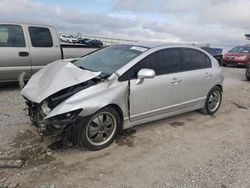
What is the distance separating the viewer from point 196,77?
523 centimetres

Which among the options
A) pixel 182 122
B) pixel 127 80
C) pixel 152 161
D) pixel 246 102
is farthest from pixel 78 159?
pixel 246 102

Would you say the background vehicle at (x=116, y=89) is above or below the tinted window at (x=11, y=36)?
below

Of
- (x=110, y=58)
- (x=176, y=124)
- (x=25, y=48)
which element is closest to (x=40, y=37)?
(x=25, y=48)

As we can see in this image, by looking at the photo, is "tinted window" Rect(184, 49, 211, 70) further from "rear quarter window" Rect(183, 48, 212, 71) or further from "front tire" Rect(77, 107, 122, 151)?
"front tire" Rect(77, 107, 122, 151)

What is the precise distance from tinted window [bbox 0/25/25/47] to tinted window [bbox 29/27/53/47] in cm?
29

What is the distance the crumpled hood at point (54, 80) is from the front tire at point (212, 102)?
287 centimetres

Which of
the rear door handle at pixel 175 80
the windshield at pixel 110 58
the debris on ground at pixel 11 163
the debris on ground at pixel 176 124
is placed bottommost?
the debris on ground at pixel 176 124

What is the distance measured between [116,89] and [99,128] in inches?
24.7

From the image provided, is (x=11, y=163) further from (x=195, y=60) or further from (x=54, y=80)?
(x=195, y=60)

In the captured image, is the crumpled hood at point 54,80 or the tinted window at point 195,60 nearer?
the crumpled hood at point 54,80

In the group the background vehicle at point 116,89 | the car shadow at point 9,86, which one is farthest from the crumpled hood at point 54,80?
the car shadow at point 9,86

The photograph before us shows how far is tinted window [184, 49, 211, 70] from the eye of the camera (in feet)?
16.9

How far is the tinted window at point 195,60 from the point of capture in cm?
516

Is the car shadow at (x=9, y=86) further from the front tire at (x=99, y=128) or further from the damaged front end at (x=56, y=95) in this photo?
the front tire at (x=99, y=128)
